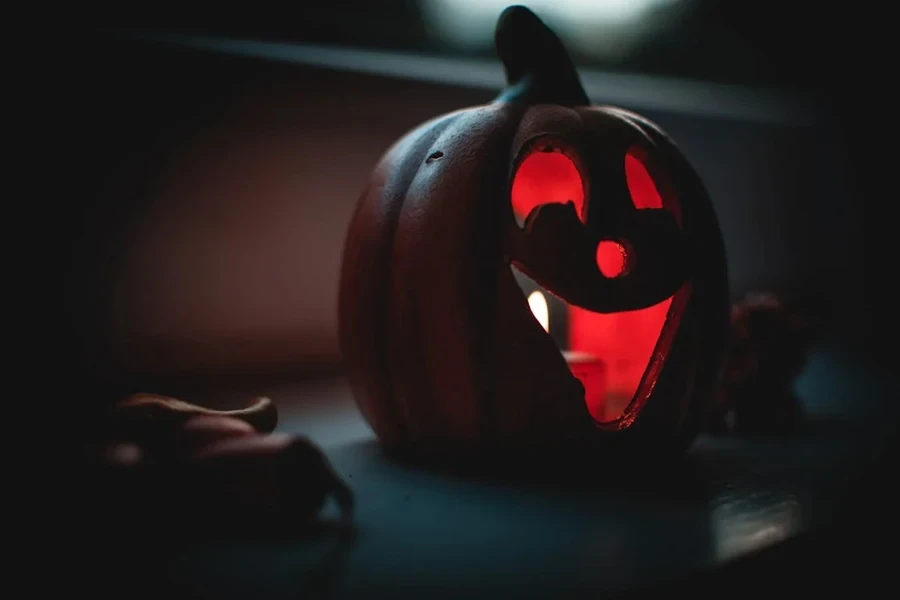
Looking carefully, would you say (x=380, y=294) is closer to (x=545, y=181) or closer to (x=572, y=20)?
(x=545, y=181)

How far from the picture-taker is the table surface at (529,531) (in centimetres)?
54

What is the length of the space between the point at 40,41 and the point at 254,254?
0.45m

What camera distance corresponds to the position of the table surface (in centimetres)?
54

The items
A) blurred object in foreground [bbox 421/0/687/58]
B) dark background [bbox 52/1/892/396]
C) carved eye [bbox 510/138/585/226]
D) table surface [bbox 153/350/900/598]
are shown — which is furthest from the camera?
blurred object in foreground [bbox 421/0/687/58]

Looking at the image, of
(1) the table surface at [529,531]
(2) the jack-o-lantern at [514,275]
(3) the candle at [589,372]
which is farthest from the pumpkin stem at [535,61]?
(1) the table surface at [529,531]

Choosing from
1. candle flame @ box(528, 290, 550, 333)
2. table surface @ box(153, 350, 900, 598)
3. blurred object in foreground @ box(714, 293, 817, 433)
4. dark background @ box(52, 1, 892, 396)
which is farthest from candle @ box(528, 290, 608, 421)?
dark background @ box(52, 1, 892, 396)

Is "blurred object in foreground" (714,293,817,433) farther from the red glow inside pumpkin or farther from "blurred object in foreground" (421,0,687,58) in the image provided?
"blurred object in foreground" (421,0,687,58)

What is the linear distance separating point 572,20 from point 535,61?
705mm

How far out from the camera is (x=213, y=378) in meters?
1.26

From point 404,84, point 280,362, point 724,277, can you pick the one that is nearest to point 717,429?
point 724,277

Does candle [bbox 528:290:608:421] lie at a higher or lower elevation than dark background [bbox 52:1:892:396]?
lower

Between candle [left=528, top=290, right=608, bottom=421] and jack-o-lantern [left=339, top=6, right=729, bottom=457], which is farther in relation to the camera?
candle [left=528, top=290, right=608, bottom=421]

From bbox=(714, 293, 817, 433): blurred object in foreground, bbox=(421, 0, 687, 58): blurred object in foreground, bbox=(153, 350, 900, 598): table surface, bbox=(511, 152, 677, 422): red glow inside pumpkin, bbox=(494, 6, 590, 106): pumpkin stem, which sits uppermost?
bbox=(421, 0, 687, 58): blurred object in foreground

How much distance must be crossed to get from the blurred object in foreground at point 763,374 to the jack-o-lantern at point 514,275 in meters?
0.24
